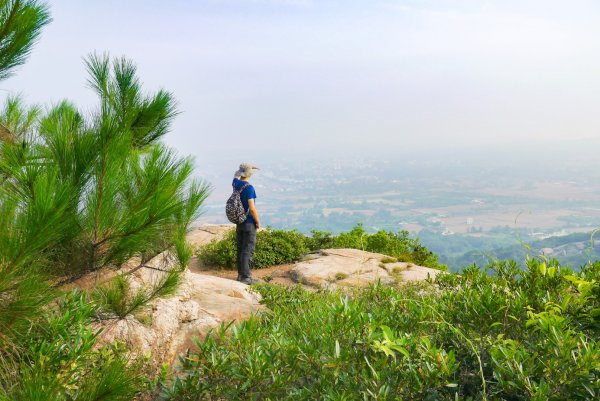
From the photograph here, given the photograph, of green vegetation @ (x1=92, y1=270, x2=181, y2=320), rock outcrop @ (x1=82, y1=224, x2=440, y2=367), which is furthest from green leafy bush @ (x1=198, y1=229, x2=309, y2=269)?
green vegetation @ (x1=92, y1=270, x2=181, y2=320)

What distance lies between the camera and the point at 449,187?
19950 centimetres

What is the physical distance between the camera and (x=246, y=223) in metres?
9.63

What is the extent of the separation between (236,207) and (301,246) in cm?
437

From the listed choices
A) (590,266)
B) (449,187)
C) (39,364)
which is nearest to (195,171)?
(39,364)

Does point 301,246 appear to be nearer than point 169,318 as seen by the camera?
No

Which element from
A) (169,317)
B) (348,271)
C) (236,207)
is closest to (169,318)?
(169,317)

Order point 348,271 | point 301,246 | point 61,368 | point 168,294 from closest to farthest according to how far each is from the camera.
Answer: point 61,368, point 168,294, point 348,271, point 301,246

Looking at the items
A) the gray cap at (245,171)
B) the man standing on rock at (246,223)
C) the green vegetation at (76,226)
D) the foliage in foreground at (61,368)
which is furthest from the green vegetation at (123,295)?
the gray cap at (245,171)

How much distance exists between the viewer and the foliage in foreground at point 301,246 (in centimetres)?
1246

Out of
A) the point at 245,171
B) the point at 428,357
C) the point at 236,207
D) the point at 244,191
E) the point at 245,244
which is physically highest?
the point at 245,171

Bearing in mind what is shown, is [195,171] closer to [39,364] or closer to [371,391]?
[39,364]

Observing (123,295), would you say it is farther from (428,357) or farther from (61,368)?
(428,357)

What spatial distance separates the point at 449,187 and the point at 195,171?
205883 millimetres

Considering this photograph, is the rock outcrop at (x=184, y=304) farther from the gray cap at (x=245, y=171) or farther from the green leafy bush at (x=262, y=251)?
the gray cap at (x=245, y=171)
